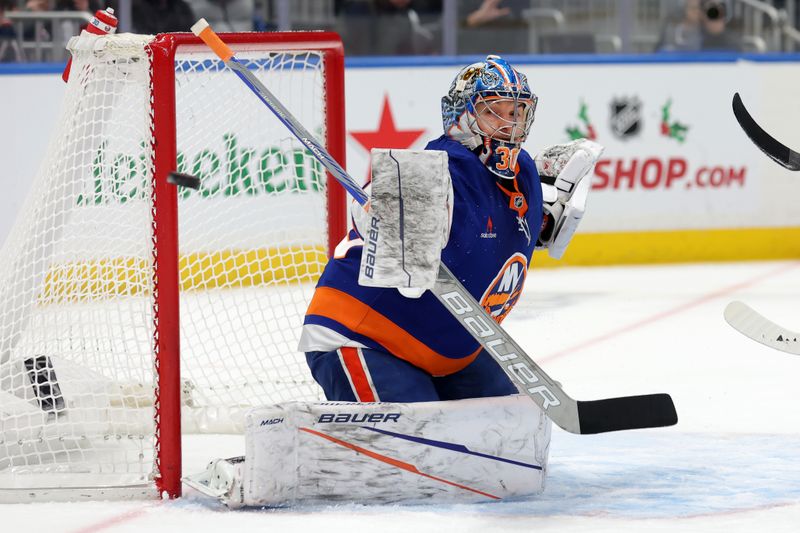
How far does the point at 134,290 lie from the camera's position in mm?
3078

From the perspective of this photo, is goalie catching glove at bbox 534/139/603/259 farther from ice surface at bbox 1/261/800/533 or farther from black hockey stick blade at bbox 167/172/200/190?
black hockey stick blade at bbox 167/172/200/190

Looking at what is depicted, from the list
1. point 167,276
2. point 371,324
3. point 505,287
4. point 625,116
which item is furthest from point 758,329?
point 625,116

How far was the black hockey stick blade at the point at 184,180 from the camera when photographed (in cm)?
244

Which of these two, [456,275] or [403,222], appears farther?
[456,275]

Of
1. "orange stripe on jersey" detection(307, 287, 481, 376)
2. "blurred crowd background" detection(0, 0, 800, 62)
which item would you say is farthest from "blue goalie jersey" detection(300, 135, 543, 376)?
"blurred crowd background" detection(0, 0, 800, 62)

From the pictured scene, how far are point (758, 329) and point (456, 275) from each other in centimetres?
68

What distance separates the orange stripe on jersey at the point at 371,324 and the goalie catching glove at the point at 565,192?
390mm

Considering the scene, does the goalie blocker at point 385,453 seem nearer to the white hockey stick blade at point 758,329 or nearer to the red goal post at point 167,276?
the red goal post at point 167,276

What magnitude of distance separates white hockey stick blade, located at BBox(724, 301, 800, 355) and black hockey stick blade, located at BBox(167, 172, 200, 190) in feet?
3.51

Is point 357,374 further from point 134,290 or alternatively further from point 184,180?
point 134,290

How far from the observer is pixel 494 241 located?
254cm

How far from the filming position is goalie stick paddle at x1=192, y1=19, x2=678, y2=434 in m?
2.41

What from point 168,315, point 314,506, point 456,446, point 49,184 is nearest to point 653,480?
point 456,446

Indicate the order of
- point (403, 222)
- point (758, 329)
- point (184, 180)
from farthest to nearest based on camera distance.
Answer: point (758, 329) < point (184, 180) < point (403, 222)
